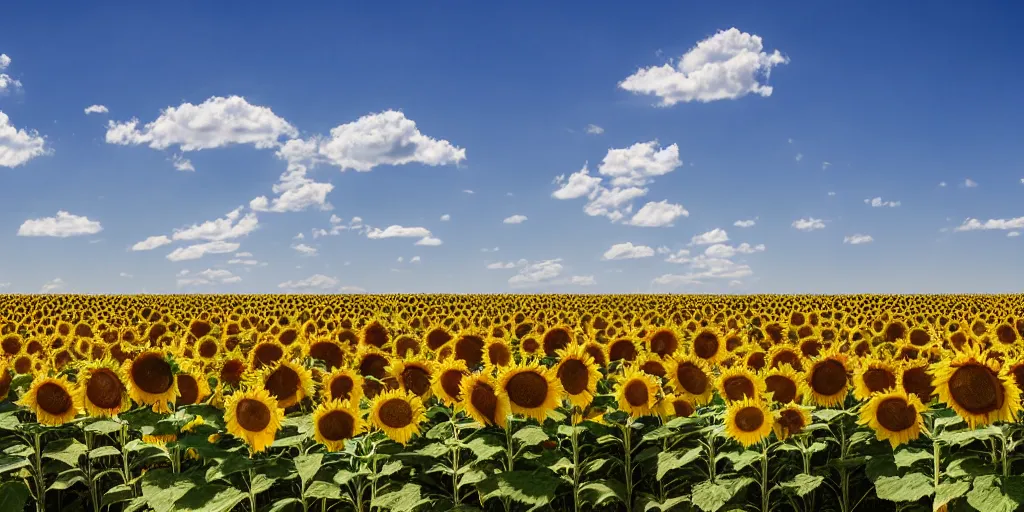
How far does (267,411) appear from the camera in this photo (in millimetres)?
7109

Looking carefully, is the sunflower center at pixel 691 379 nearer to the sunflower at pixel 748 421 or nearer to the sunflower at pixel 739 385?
the sunflower at pixel 739 385

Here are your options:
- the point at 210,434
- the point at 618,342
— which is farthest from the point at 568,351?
the point at 210,434

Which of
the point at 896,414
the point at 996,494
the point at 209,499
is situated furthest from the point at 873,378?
the point at 209,499

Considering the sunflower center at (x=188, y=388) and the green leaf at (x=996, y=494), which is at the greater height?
the sunflower center at (x=188, y=388)

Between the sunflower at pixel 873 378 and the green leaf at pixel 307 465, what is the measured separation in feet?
14.8

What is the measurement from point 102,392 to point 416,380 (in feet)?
9.19

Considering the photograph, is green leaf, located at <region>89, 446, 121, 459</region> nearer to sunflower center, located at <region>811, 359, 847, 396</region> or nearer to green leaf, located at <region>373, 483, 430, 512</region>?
green leaf, located at <region>373, 483, 430, 512</region>

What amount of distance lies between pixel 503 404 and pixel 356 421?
121cm

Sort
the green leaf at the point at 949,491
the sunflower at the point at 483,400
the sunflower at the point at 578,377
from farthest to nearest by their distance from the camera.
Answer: the sunflower at the point at 578,377 < the sunflower at the point at 483,400 < the green leaf at the point at 949,491

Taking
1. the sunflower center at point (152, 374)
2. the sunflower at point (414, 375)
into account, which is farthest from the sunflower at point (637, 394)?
the sunflower center at point (152, 374)

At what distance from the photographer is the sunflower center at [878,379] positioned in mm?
7457

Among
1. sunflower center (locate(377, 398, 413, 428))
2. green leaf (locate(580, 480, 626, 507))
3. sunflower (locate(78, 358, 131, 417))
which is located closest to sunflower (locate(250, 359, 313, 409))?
sunflower center (locate(377, 398, 413, 428))

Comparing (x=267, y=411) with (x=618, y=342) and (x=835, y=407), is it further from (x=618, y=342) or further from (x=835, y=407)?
(x=835, y=407)

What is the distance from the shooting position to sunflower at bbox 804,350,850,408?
25.3ft
